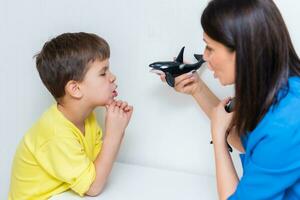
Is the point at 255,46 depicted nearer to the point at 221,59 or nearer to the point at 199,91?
the point at 221,59

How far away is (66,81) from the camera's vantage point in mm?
1017

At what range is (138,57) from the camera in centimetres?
114

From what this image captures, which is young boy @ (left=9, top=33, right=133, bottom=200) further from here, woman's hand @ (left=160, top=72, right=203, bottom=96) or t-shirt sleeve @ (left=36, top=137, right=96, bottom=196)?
woman's hand @ (left=160, top=72, right=203, bottom=96)

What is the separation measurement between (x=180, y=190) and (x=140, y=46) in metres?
0.39

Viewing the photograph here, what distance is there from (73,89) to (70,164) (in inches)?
7.2

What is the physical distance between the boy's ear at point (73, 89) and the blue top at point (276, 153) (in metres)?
0.45

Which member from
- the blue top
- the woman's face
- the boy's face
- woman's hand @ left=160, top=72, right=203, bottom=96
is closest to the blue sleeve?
A: the blue top

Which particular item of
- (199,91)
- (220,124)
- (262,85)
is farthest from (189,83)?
(262,85)

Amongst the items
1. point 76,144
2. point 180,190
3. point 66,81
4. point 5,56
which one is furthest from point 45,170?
point 5,56

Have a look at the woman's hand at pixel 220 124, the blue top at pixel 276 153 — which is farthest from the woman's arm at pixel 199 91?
the blue top at pixel 276 153

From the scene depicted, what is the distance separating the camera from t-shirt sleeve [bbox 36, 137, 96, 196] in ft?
3.13

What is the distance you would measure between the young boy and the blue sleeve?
36cm

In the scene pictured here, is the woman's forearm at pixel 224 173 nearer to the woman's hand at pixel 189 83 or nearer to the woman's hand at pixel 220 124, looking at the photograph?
the woman's hand at pixel 220 124

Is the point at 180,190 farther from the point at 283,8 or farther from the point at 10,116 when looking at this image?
the point at 10,116
